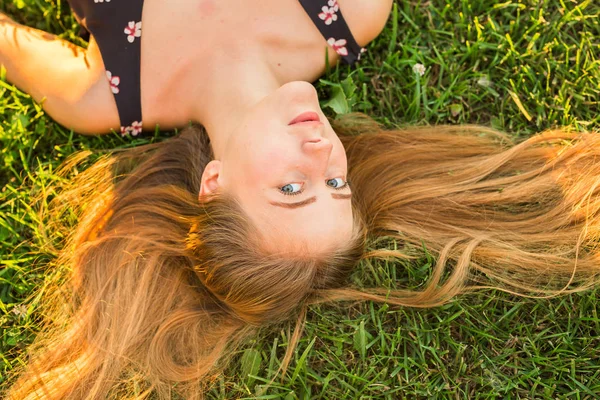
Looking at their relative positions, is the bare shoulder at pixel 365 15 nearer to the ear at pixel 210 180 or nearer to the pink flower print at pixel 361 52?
the pink flower print at pixel 361 52

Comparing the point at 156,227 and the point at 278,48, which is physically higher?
the point at 278,48

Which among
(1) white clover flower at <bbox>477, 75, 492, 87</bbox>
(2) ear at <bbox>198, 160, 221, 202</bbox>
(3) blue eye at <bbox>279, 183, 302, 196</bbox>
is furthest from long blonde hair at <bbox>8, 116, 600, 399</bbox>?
(3) blue eye at <bbox>279, 183, 302, 196</bbox>

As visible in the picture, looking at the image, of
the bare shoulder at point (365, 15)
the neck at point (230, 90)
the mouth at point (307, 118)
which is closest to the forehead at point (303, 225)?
the mouth at point (307, 118)

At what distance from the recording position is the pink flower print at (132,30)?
3369mm

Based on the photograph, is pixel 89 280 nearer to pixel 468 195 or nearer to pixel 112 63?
pixel 112 63

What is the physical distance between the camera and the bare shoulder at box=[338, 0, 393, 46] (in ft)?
11.5

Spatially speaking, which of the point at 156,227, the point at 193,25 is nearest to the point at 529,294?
the point at 156,227

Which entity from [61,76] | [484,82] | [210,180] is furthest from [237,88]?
[484,82]

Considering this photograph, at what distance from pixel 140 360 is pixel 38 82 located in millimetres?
1741

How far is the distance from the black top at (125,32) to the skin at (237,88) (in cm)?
5

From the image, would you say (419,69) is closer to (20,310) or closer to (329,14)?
(329,14)

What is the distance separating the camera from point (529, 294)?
3.41 m

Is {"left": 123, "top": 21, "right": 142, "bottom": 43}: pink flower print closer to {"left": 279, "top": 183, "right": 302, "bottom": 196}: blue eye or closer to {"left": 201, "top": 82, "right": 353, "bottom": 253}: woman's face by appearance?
{"left": 201, "top": 82, "right": 353, "bottom": 253}: woman's face

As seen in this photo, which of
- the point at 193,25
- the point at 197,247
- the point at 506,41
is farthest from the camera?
the point at 506,41
